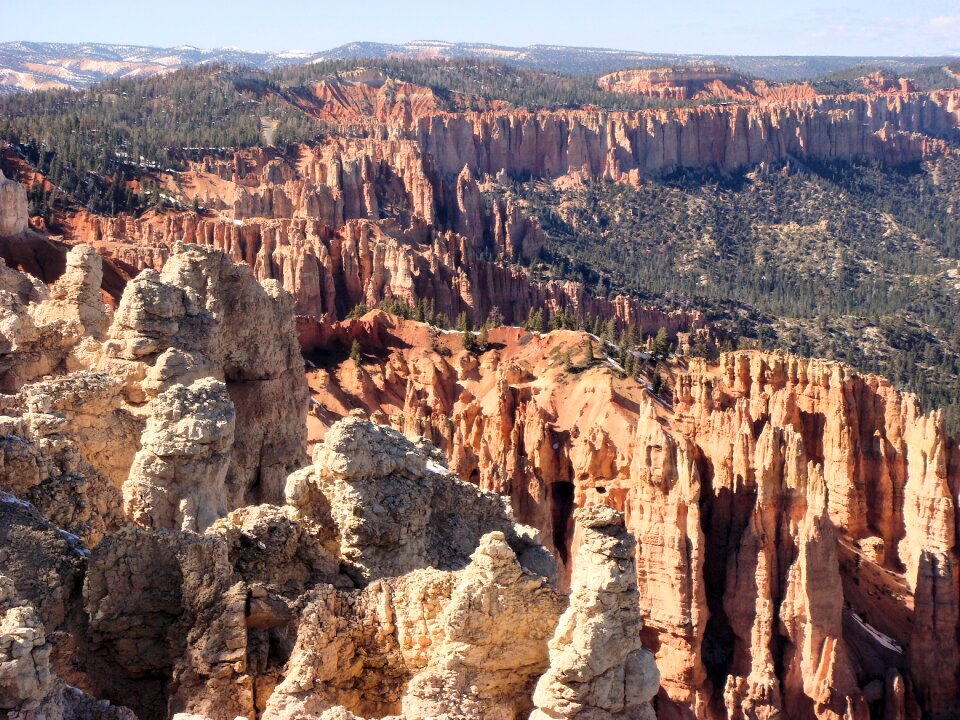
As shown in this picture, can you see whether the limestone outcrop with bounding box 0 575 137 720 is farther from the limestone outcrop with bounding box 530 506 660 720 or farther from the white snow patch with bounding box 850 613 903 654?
the white snow patch with bounding box 850 613 903 654

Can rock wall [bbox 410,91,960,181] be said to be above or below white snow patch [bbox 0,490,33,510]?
below

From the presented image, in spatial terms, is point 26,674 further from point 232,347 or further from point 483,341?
point 483,341

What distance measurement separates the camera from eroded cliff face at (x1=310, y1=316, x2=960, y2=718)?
2364 cm

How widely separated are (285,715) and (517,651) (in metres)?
1.80

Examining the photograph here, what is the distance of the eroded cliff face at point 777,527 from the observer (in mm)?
23641

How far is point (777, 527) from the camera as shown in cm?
2475

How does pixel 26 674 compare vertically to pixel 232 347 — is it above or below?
above

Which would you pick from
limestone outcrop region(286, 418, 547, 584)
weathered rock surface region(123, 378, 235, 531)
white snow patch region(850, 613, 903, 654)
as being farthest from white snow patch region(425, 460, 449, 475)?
white snow patch region(850, 613, 903, 654)

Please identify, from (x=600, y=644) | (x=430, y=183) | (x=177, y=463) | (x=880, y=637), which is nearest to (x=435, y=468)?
(x=177, y=463)

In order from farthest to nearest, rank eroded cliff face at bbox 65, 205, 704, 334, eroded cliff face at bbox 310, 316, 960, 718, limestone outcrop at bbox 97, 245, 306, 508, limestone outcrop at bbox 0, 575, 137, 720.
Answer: eroded cliff face at bbox 65, 205, 704, 334 < eroded cliff face at bbox 310, 316, 960, 718 < limestone outcrop at bbox 97, 245, 306, 508 < limestone outcrop at bbox 0, 575, 137, 720

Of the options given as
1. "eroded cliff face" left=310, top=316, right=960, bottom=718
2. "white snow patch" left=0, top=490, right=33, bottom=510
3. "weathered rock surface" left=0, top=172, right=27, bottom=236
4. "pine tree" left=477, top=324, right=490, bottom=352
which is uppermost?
"white snow patch" left=0, top=490, right=33, bottom=510

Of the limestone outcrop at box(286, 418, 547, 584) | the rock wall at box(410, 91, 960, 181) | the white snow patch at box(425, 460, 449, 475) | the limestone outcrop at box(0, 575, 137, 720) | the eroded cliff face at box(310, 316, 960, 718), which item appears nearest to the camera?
the limestone outcrop at box(0, 575, 137, 720)

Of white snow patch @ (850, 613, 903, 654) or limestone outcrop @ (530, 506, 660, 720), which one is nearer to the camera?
limestone outcrop @ (530, 506, 660, 720)

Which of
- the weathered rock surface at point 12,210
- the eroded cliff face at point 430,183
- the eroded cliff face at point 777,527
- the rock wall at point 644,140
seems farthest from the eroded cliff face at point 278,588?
the rock wall at point 644,140
